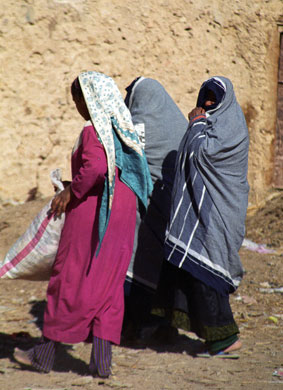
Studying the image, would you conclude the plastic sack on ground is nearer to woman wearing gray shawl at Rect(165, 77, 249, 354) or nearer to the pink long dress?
the pink long dress

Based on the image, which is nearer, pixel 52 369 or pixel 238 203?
pixel 52 369

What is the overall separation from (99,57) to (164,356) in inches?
159

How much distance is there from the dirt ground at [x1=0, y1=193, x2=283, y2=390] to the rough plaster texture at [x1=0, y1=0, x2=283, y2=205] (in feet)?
6.37

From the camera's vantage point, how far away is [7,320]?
12.8 feet

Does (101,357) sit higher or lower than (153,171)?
lower

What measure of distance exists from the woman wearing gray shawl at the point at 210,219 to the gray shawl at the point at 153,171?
0.26 m

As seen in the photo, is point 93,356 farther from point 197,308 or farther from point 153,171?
point 153,171

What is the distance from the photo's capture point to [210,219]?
3.14m

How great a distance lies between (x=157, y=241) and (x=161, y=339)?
0.64 metres

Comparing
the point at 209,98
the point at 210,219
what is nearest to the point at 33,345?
the point at 210,219

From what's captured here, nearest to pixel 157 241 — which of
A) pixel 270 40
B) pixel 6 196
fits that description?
pixel 6 196

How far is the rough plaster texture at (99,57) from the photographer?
6.06m

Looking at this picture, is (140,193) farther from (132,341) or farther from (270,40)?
(270,40)

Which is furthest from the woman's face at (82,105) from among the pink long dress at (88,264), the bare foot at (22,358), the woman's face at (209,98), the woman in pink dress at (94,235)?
the bare foot at (22,358)
